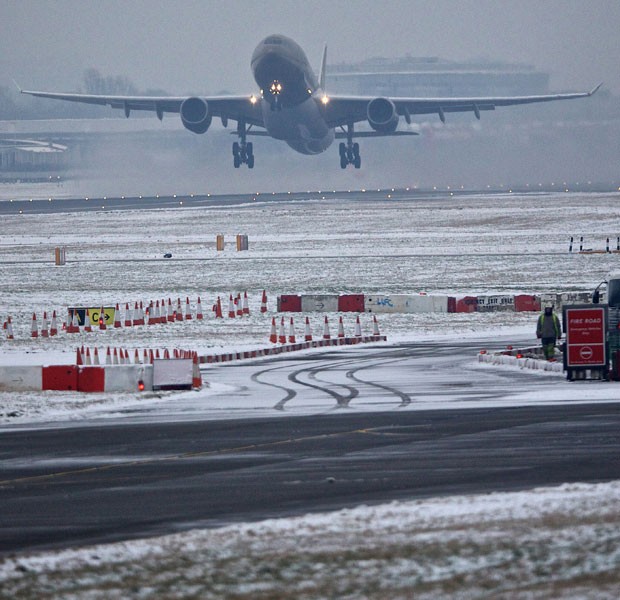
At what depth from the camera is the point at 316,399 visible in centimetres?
2108

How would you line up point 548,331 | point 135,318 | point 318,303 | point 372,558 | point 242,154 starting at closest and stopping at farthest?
point 372,558 → point 548,331 → point 135,318 → point 318,303 → point 242,154

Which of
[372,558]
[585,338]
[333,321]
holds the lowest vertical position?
[372,558]

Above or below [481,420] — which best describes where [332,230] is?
above

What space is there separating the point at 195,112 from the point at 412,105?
56.4 feet

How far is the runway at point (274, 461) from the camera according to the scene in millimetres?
11656

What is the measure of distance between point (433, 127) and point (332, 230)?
48.2m

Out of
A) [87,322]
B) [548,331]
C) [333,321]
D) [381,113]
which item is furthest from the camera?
[381,113]

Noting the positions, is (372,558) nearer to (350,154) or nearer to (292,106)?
(292,106)

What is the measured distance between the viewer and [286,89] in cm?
6562

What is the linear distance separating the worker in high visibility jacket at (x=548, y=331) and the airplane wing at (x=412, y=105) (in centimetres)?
4774

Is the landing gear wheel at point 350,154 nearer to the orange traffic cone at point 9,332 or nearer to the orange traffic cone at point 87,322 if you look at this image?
the orange traffic cone at point 87,322

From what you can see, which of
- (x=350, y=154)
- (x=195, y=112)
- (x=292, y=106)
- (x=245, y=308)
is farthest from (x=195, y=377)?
(x=350, y=154)

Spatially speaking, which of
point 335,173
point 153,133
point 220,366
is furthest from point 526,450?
point 153,133

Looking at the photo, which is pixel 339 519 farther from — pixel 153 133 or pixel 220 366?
pixel 153 133
